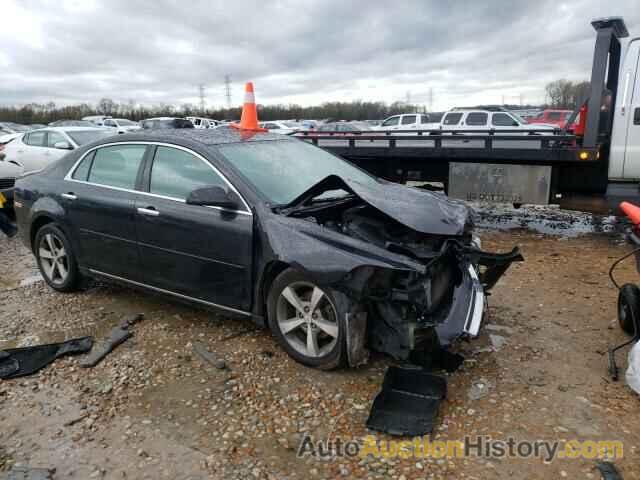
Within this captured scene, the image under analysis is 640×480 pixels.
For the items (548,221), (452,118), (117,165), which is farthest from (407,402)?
(452,118)

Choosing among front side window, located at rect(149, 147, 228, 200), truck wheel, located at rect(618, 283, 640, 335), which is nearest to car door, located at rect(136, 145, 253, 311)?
front side window, located at rect(149, 147, 228, 200)

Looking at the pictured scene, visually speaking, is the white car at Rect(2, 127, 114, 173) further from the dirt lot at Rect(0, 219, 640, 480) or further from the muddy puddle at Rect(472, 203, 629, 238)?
the muddy puddle at Rect(472, 203, 629, 238)

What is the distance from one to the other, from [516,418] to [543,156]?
4.71 m

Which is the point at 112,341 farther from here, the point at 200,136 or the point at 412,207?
the point at 412,207

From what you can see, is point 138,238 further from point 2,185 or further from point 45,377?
point 2,185

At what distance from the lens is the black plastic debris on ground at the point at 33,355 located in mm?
3527

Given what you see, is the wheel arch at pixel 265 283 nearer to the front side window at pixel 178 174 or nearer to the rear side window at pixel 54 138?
the front side window at pixel 178 174

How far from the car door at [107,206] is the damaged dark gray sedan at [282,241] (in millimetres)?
13

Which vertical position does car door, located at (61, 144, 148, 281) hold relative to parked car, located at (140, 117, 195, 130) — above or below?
below

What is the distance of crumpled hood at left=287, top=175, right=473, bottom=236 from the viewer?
321cm

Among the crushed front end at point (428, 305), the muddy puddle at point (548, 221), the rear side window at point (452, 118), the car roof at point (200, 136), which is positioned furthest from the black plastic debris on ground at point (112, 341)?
the rear side window at point (452, 118)

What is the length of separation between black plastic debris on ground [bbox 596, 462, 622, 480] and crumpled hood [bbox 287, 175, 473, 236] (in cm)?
146

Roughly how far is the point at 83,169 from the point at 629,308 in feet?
15.3

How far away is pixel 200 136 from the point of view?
409cm
